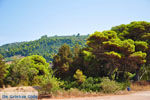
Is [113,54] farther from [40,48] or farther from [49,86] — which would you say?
[40,48]

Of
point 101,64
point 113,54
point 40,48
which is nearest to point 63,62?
point 101,64

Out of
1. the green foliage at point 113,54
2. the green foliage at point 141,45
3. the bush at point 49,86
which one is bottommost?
the bush at point 49,86

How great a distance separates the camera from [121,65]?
50.9 feet

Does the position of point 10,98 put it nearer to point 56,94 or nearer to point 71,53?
point 56,94

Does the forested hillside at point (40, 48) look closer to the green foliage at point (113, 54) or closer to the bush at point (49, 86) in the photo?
the green foliage at point (113, 54)

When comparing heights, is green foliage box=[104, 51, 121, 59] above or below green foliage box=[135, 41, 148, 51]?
below

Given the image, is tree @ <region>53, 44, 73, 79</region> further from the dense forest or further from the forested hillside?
the forested hillside

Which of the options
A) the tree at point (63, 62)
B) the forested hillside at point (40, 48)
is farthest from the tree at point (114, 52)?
the forested hillside at point (40, 48)

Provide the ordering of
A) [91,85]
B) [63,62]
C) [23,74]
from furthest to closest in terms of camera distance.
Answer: [63,62], [23,74], [91,85]

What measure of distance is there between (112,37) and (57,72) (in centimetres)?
736

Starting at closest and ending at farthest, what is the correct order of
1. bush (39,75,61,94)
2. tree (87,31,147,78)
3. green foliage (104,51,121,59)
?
bush (39,75,61,94) < green foliage (104,51,121,59) < tree (87,31,147,78)

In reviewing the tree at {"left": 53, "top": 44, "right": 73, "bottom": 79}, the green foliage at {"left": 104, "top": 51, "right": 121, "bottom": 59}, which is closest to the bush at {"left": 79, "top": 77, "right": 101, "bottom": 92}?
the green foliage at {"left": 104, "top": 51, "right": 121, "bottom": 59}

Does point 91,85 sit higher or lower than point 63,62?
lower

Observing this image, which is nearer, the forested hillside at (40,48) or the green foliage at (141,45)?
the green foliage at (141,45)
